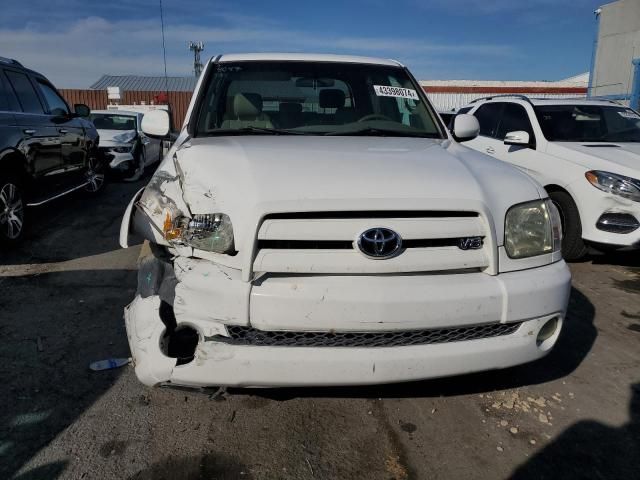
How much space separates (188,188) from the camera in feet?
7.47

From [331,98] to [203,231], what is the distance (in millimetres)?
1819

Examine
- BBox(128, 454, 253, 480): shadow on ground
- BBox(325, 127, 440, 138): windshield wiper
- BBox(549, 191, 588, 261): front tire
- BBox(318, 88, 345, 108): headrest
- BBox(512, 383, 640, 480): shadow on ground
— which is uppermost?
BBox(318, 88, 345, 108): headrest

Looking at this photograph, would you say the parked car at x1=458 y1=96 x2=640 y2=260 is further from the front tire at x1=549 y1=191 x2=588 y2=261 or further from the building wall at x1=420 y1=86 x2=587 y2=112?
the building wall at x1=420 y1=86 x2=587 y2=112

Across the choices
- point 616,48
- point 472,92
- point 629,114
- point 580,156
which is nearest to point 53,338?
point 580,156

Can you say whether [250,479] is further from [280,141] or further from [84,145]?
[84,145]

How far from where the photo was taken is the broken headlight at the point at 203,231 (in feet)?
6.94

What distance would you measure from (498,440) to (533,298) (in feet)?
2.32

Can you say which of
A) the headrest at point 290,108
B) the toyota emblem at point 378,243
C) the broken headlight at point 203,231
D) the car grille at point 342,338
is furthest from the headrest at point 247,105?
the car grille at point 342,338

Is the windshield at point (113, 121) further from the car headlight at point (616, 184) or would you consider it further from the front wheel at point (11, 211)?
the car headlight at point (616, 184)

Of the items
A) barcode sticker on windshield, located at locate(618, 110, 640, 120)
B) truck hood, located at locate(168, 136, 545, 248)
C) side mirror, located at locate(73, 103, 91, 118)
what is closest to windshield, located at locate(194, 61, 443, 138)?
truck hood, located at locate(168, 136, 545, 248)

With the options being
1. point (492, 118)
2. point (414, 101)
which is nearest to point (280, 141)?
point (414, 101)

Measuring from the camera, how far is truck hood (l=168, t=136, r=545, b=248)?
2.11 meters

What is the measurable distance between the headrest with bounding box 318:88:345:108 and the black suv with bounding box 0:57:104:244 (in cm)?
321

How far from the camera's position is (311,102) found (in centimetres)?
352
